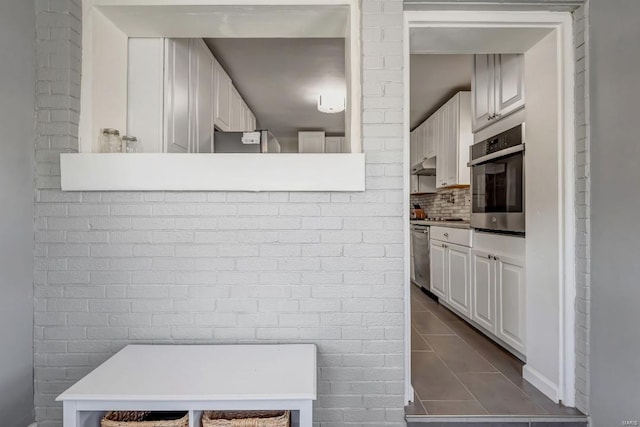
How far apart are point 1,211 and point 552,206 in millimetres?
2583

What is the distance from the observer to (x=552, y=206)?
1.77 m

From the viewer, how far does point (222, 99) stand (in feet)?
10.4

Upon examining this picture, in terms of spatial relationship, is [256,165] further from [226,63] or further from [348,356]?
[226,63]

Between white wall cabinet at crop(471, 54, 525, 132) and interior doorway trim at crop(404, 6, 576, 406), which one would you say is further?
white wall cabinet at crop(471, 54, 525, 132)

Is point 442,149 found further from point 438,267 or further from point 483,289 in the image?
point 483,289

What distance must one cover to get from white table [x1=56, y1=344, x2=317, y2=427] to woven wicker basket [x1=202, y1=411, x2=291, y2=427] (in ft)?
0.21

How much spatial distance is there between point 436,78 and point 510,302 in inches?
95.0

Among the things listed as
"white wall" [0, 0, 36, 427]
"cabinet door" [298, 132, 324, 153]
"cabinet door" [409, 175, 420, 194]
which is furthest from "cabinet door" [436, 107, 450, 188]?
"white wall" [0, 0, 36, 427]

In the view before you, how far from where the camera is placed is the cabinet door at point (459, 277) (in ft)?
9.76

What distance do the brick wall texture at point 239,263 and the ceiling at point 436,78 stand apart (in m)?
1.84

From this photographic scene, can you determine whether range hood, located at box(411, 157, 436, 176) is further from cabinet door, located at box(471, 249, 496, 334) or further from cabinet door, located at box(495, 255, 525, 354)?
cabinet door, located at box(495, 255, 525, 354)

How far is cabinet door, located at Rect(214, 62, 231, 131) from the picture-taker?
2992 mm

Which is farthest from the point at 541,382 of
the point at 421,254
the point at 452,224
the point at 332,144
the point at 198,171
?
the point at 332,144

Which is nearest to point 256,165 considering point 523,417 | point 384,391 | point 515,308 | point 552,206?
point 384,391
